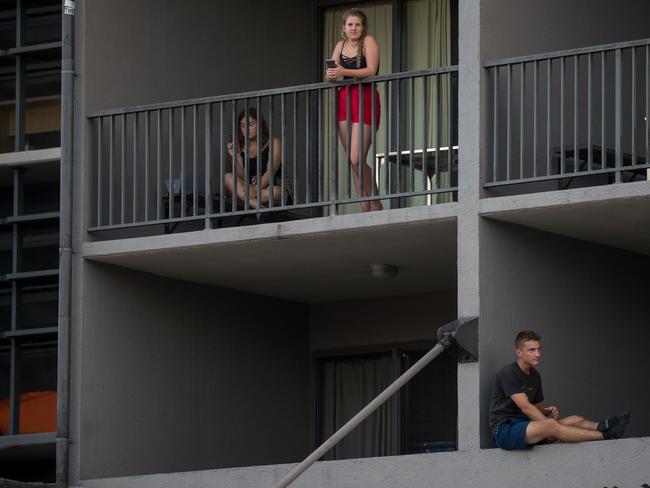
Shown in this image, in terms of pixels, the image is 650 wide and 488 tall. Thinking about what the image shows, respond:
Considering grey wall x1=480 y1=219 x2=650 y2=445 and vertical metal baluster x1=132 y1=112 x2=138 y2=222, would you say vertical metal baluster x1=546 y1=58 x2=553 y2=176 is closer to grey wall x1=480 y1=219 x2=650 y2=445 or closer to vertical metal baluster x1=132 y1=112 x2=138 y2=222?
grey wall x1=480 y1=219 x2=650 y2=445

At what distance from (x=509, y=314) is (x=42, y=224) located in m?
4.38

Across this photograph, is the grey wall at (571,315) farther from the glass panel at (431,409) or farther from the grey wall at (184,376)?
the grey wall at (184,376)

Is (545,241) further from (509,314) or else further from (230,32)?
(230,32)

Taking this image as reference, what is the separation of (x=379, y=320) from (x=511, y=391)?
4.25 metres

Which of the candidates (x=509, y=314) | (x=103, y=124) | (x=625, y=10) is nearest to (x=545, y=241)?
(x=509, y=314)

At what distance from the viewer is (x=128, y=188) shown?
15945mm

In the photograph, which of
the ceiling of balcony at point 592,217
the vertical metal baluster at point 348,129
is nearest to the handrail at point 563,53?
the ceiling of balcony at point 592,217

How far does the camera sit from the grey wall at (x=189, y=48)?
15.8m

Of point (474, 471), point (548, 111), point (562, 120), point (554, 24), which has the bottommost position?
point (474, 471)

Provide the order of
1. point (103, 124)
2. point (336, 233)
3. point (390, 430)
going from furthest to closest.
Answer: point (390, 430)
point (103, 124)
point (336, 233)

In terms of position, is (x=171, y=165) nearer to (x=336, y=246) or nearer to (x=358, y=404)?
(x=336, y=246)

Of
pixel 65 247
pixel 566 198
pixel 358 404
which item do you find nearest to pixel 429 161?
pixel 566 198

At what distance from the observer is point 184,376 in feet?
53.6

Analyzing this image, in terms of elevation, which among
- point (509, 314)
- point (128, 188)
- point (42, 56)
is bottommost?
point (509, 314)
